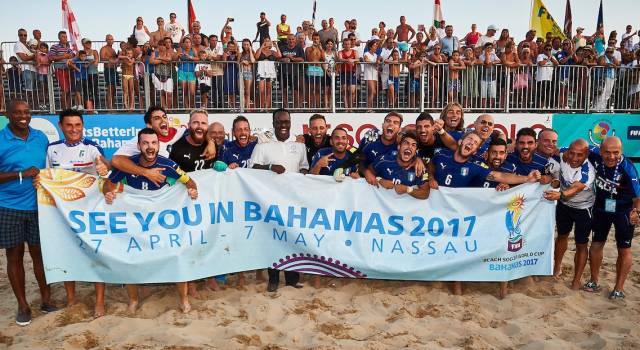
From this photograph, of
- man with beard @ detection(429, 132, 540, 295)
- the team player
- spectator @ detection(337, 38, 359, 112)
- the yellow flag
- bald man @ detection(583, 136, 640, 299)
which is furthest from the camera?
the yellow flag

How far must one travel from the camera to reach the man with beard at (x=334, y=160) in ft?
18.0

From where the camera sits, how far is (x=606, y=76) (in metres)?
12.6

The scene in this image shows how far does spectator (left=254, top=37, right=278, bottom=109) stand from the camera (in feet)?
37.4

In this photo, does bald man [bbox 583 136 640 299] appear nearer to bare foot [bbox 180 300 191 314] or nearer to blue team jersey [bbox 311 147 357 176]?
blue team jersey [bbox 311 147 357 176]

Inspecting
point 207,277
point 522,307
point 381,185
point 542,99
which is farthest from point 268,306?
point 542,99

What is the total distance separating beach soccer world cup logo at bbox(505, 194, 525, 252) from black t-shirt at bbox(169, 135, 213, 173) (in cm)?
329

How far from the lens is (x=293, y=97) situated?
11.8 m

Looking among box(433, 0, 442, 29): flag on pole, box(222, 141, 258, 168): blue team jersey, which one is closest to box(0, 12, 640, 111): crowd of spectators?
box(433, 0, 442, 29): flag on pole

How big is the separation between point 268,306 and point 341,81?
775cm

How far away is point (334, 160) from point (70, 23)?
1057 cm

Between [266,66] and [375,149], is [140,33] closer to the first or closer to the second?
[266,66]

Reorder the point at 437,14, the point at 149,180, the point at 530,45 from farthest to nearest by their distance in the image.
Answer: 1. the point at 437,14
2. the point at 530,45
3. the point at 149,180

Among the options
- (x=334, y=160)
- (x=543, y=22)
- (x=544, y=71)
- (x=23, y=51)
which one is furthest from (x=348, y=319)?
(x=543, y=22)

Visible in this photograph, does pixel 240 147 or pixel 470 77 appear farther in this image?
pixel 470 77
